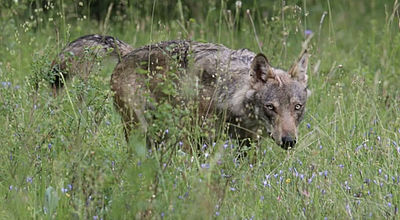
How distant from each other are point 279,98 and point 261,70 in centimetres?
31

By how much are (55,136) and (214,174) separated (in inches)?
44.1

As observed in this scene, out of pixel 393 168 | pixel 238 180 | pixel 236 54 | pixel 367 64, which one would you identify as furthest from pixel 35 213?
pixel 367 64

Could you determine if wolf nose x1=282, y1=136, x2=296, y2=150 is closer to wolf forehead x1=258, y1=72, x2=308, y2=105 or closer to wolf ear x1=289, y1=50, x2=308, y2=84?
wolf forehead x1=258, y1=72, x2=308, y2=105

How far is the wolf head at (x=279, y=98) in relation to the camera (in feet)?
16.7

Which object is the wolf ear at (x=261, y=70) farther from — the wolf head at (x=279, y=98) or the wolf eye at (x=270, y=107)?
the wolf eye at (x=270, y=107)

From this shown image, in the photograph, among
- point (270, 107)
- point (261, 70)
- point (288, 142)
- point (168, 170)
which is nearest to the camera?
point (168, 170)

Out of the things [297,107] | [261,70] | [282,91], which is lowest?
[297,107]

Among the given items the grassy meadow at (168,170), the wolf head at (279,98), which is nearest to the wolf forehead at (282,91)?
the wolf head at (279,98)

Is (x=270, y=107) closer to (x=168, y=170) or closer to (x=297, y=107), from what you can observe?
(x=297, y=107)

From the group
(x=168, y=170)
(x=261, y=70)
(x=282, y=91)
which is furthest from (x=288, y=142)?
(x=168, y=170)

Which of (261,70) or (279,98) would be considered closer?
(279,98)

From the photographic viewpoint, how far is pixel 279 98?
5258mm

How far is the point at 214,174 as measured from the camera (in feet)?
11.8

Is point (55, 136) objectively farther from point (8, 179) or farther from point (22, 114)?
point (22, 114)
